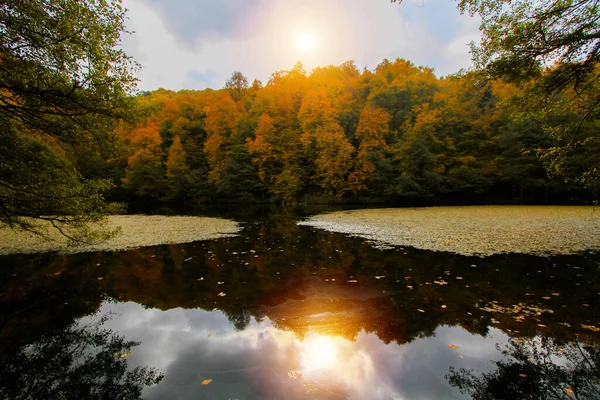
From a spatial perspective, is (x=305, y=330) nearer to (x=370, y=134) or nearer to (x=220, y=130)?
(x=370, y=134)

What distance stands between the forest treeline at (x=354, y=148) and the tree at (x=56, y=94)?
78.3ft

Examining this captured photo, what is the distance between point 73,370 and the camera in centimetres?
370

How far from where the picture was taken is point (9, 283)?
22.8 feet

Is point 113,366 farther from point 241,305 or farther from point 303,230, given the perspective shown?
point 303,230

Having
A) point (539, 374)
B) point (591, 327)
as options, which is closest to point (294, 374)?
point (539, 374)

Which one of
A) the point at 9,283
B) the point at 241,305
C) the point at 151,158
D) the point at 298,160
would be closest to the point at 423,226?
the point at 241,305

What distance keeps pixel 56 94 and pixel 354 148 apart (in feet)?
100

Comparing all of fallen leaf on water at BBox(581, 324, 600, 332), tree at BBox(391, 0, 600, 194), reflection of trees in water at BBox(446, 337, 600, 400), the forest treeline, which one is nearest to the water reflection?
reflection of trees in water at BBox(446, 337, 600, 400)

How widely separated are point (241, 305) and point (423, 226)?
1198 cm

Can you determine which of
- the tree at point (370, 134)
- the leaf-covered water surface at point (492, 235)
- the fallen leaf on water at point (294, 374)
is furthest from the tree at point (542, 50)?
the tree at point (370, 134)

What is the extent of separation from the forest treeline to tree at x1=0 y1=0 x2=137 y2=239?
78.3ft

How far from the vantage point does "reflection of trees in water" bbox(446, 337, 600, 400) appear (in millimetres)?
3229

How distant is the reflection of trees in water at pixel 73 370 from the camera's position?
10.8ft

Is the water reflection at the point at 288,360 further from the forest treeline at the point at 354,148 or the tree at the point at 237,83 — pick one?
the tree at the point at 237,83
